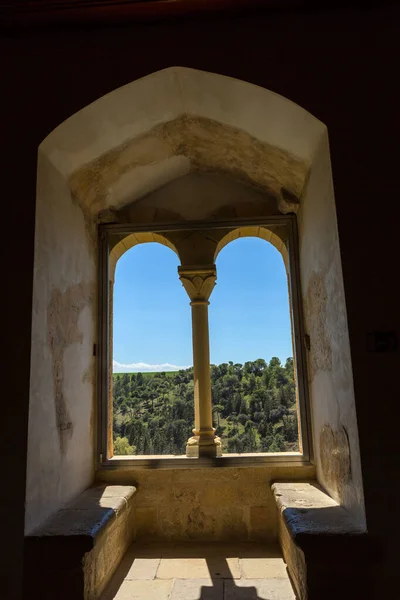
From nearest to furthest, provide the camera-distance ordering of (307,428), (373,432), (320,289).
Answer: (373,432) < (320,289) < (307,428)

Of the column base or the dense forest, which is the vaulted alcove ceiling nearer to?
the dense forest

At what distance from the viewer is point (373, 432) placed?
1969 millimetres

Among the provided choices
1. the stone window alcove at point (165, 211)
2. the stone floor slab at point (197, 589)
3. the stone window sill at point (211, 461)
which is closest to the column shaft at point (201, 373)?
the stone window sill at point (211, 461)

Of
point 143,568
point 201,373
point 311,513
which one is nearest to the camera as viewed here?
point 311,513

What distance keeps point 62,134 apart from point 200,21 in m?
0.97

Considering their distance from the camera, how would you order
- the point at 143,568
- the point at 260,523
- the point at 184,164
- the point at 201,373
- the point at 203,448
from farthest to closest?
the point at 184,164 < the point at 201,373 < the point at 203,448 < the point at 260,523 < the point at 143,568

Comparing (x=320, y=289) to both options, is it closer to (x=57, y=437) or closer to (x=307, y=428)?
(x=307, y=428)

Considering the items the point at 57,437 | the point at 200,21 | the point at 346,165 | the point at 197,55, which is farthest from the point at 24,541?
the point at 200,21

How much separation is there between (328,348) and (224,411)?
1144 millimetres

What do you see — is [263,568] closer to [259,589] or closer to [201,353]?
[259,589]

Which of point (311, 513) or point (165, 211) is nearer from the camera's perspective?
point (311, 513)

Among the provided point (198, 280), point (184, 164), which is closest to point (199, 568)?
point (198, 280)

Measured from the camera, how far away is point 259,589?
2.34 meters

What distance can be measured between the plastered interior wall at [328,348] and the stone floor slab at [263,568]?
52 centimetres
